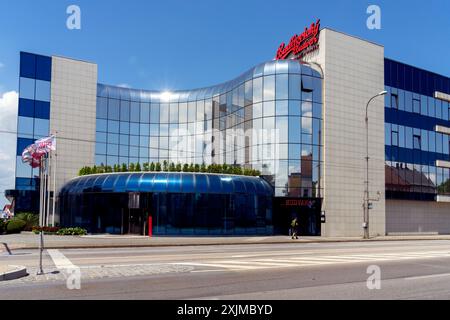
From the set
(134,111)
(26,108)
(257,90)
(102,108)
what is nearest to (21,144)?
(26,108)

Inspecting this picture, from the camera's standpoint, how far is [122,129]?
54.1 meters

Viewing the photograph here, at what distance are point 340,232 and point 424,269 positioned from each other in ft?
88.9

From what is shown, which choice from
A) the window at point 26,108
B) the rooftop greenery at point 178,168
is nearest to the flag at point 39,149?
the rooftop greenery at point 178,168

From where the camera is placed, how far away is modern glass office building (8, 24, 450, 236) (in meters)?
38.1

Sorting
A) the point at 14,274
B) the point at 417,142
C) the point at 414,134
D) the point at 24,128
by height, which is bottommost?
the point at 14,274

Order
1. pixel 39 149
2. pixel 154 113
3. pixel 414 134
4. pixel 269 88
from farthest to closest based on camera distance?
pixel 154 113, pixel 414 134, pixel 269 88, pixel 39 149

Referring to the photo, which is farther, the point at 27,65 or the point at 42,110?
the point at 42,110

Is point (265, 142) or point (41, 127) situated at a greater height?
point (41, 127)

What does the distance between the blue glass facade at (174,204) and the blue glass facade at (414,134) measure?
1651 centimetres

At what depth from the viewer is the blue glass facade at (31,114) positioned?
45.6 metres

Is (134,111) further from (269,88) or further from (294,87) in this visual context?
(294,87)

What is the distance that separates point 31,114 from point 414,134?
39.7 meters

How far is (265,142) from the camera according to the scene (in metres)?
42.1
